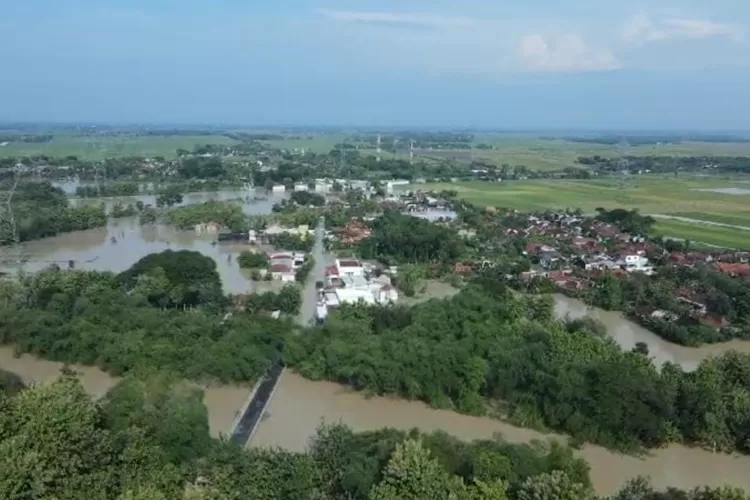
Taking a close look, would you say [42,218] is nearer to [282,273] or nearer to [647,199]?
[282,273]

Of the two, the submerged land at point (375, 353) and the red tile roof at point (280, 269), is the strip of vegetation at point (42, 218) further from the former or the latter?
the red tile roof at point (280, 269)

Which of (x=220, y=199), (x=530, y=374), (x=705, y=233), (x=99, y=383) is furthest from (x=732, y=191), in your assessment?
(x=99, y=383)

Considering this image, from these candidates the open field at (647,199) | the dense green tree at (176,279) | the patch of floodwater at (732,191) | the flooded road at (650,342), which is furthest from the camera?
the patch of floodwater at (732,191)

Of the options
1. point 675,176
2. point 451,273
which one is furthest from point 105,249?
point 675,176

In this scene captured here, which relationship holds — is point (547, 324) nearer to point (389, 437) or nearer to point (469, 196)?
point (389, 437)

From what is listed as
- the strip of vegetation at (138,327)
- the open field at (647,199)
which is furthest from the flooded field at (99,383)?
the open field at (647,199)

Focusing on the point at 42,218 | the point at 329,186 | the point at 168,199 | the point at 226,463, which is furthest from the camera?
the point at 329,186

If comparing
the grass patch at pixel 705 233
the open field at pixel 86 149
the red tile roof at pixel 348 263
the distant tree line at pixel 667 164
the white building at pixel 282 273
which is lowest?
the white building at pixel 282 273
